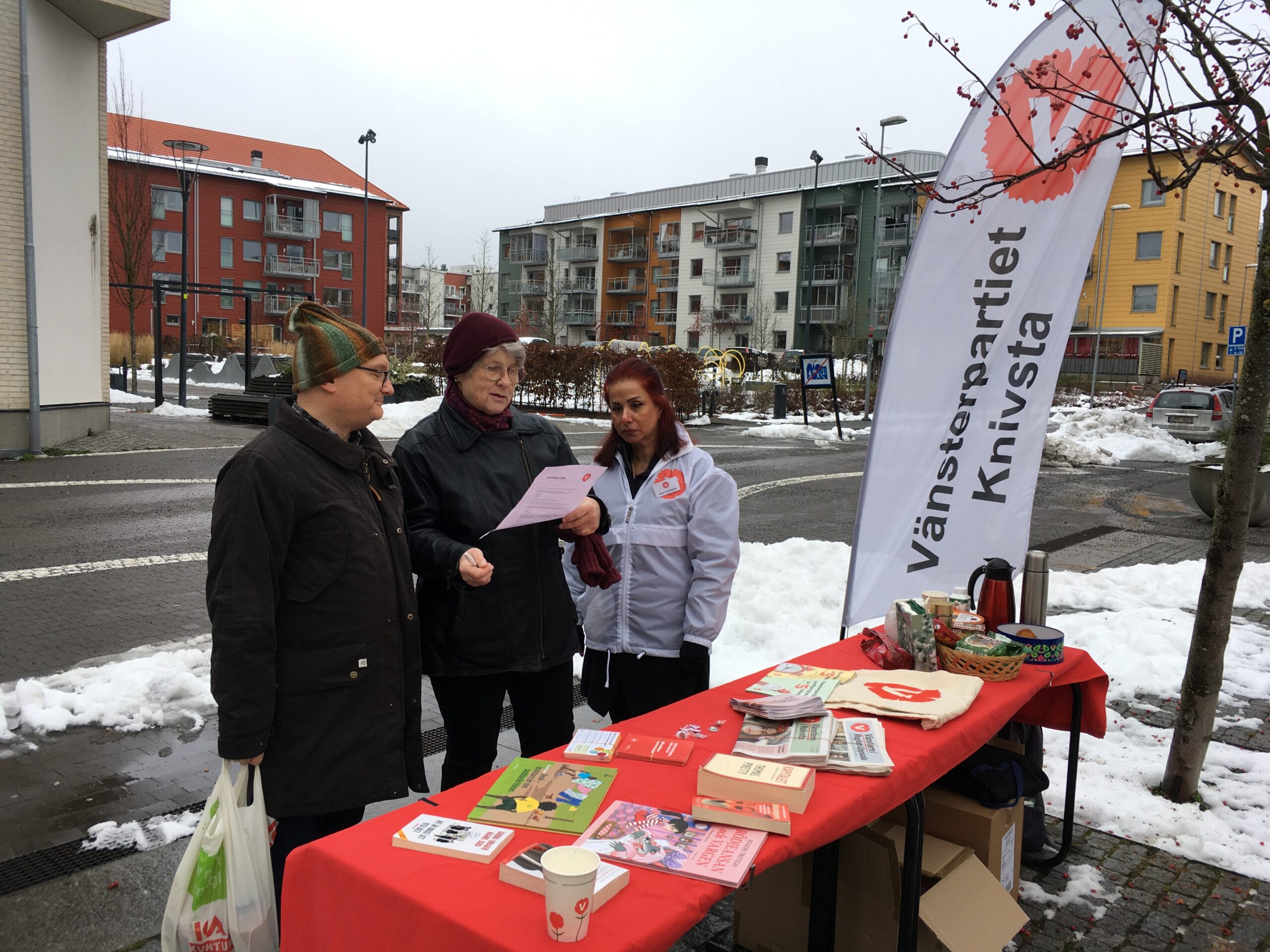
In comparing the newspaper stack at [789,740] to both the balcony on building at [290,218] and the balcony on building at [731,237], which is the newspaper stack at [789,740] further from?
the balcony on building at [290,218]

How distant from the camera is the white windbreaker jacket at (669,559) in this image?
354 centimetres

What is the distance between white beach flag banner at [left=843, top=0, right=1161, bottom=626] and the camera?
4051 millimetres

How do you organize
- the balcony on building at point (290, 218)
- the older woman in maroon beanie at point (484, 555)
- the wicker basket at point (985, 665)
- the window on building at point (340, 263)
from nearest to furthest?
the older woman in maroon beanie at point (484, 555) < the wicker basket at point (985, 665) < the balcony on building at point (290, 218) < the window on building at point (340, 263)

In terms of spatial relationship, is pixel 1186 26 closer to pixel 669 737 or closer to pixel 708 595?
pixel 708 595

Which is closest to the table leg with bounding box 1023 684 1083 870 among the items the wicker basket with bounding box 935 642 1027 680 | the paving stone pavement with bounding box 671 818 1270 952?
the paving stone pavement with bounding box 671 818 1270 952

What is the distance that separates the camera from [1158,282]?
48031 mm

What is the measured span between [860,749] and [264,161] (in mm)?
79002

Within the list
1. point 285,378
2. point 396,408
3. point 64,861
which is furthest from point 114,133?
point 64,861

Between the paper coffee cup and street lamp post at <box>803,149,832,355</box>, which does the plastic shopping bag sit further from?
street lamp post at <box>803,149,832,355</box>

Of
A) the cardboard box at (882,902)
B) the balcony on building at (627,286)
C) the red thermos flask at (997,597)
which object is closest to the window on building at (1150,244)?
the balcony on building at (627,286)

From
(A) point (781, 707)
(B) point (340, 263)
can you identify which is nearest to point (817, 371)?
(A) point (781, 707)

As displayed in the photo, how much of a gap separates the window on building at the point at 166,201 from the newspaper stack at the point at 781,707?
64.6 m

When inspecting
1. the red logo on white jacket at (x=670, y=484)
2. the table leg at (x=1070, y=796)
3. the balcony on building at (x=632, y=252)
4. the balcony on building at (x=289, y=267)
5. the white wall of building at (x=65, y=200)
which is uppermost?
the balcony on building at (x=632, y=252)

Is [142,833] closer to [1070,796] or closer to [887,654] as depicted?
[887,654]
